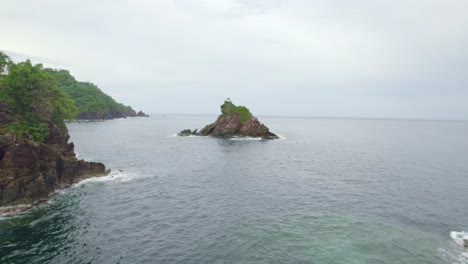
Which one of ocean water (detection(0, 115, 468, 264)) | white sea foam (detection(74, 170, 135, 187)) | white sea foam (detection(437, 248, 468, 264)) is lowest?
white sea foam (detection(437, 248, 468, 264))

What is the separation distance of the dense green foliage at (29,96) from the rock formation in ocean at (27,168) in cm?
125

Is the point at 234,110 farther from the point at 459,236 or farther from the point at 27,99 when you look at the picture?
the point at 459,236

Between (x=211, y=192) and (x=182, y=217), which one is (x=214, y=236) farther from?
(x=211, y=192)

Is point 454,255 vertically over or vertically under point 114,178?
under

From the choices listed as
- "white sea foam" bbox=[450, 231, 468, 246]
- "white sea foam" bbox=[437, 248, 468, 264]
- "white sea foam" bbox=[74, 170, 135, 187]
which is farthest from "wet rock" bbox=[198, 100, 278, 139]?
"white sea foam" bbox=[437, 248, 468, 264]

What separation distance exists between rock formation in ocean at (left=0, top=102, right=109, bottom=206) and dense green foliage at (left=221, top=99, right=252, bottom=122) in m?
81.7

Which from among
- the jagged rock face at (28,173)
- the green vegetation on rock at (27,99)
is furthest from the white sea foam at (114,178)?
the green vegetation on rock at (27,99)

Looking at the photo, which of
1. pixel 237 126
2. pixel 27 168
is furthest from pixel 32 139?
pixel 237 126

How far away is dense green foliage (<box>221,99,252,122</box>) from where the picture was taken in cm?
12456

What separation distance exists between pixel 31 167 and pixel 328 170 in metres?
57.8

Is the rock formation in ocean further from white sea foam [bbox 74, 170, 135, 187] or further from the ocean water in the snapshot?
the ocean water

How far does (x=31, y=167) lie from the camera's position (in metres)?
38.1

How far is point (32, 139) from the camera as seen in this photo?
4225 cm

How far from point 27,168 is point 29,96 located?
14.5m
